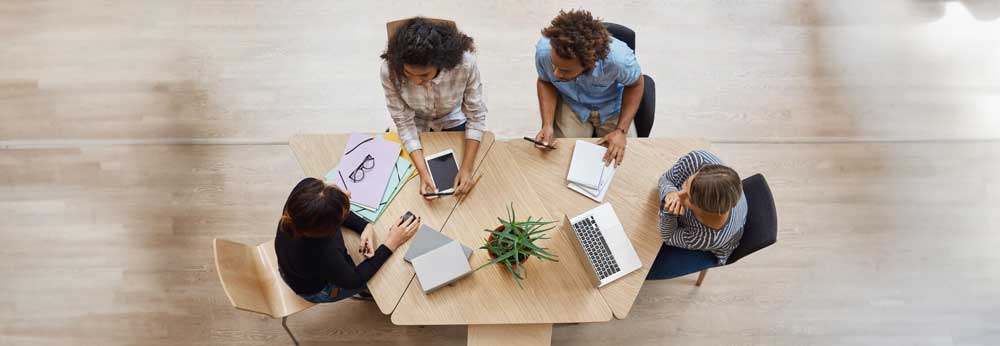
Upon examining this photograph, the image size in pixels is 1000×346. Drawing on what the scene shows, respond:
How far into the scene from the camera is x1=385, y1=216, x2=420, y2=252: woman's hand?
2072mm

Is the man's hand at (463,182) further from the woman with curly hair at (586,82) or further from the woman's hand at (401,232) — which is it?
the woman with curly hair at (586,82)

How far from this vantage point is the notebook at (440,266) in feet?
6.58

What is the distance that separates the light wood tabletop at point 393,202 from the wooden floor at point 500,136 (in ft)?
2.85

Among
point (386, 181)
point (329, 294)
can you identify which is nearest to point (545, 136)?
point (386, 181)

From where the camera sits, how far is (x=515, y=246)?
199 centimetres

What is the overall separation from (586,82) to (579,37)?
40 centimetres

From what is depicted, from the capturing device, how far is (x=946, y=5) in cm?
359

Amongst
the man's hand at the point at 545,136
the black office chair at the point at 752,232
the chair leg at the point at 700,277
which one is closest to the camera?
the black office chair at the point at 752,232

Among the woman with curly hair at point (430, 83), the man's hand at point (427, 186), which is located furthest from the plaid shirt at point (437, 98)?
the man's hand at point (427, 186)

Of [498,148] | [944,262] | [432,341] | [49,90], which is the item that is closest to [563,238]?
[498,148]

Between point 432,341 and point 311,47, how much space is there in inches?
68.5

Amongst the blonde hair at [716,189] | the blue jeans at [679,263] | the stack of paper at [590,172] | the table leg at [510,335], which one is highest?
the blonde hair at [716,189]

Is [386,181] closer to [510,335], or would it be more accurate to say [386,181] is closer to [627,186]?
[510,335]

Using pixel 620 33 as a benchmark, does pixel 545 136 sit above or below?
below
